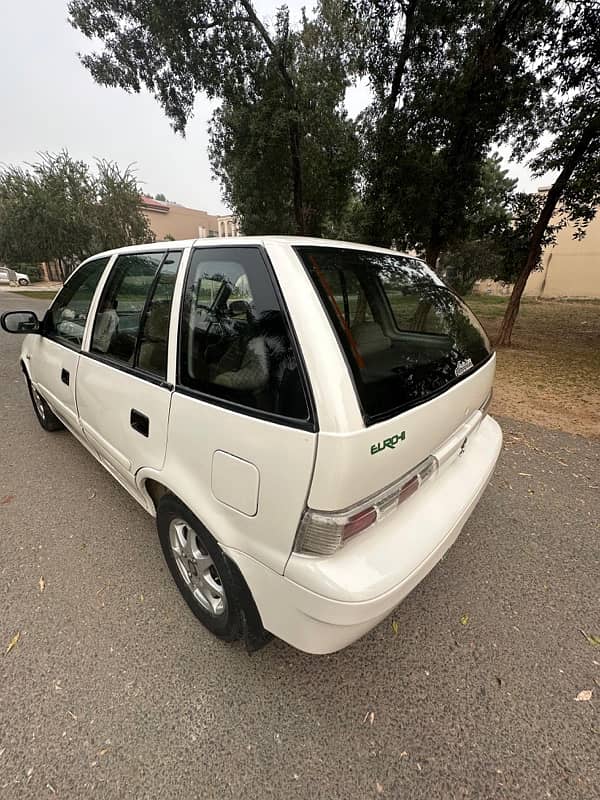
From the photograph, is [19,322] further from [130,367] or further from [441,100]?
[441,100]

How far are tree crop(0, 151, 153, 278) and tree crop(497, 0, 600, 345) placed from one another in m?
18.9

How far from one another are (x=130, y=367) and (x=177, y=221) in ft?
203

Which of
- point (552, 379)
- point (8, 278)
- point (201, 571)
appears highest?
point (8, 278)

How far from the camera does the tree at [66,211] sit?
17.8 metres

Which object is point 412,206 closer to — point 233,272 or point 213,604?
point 233,272

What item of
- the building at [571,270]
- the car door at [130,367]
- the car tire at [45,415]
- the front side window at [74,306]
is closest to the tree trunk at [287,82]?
the front side window at [74,306]

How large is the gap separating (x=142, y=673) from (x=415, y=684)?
1218mm

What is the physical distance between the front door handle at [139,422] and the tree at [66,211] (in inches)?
832

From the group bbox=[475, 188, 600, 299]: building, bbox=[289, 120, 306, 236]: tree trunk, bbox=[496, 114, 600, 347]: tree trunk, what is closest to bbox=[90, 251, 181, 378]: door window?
bbox=[496, 114, 600, 347]: tree trunk

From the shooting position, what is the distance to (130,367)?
1.88m

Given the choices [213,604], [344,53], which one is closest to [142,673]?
[213,604]

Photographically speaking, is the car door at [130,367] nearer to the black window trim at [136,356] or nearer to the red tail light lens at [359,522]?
the black window trim at [136,356]

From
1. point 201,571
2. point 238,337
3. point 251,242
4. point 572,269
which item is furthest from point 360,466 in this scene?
point 572,269

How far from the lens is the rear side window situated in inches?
47.9
